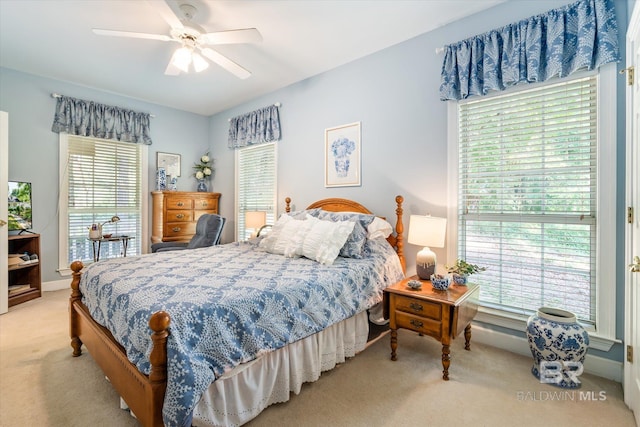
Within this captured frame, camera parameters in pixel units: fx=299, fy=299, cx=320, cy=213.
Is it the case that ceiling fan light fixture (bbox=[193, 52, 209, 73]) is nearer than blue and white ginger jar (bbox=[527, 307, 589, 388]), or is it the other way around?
blue and white ginger jar (bbox=[527, 307, 589, 388])

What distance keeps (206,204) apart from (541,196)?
14.8 ft

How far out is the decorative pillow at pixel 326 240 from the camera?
2.48 meters

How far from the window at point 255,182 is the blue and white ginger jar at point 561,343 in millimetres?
3215

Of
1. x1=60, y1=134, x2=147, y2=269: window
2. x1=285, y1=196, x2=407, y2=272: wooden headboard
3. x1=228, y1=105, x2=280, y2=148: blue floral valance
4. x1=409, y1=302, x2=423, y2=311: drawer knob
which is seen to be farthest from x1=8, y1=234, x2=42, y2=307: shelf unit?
x1=409, y1=302, x2=423, y2=311: drawer knob

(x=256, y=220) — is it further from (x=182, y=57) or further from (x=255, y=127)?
(x=182, y=57)

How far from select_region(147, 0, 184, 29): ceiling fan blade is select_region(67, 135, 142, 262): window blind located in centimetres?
302

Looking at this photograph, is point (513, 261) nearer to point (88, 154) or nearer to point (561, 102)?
point (561, 102)

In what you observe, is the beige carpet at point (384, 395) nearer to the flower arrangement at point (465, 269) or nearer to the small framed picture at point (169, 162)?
the flower arrangement at point (465, 269)

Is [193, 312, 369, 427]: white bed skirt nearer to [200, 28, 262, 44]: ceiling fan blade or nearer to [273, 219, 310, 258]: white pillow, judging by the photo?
[273, 219, 310, 258]: white pillow

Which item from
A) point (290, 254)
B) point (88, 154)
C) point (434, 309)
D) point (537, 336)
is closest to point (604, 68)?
point (537, 336)

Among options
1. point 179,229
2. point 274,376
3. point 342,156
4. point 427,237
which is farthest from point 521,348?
point 179,229

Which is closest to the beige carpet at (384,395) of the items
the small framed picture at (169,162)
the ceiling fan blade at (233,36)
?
the ceiling fan blade at (233,36)

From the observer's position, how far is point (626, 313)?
183cm

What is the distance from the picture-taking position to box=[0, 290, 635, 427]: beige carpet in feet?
5.44
